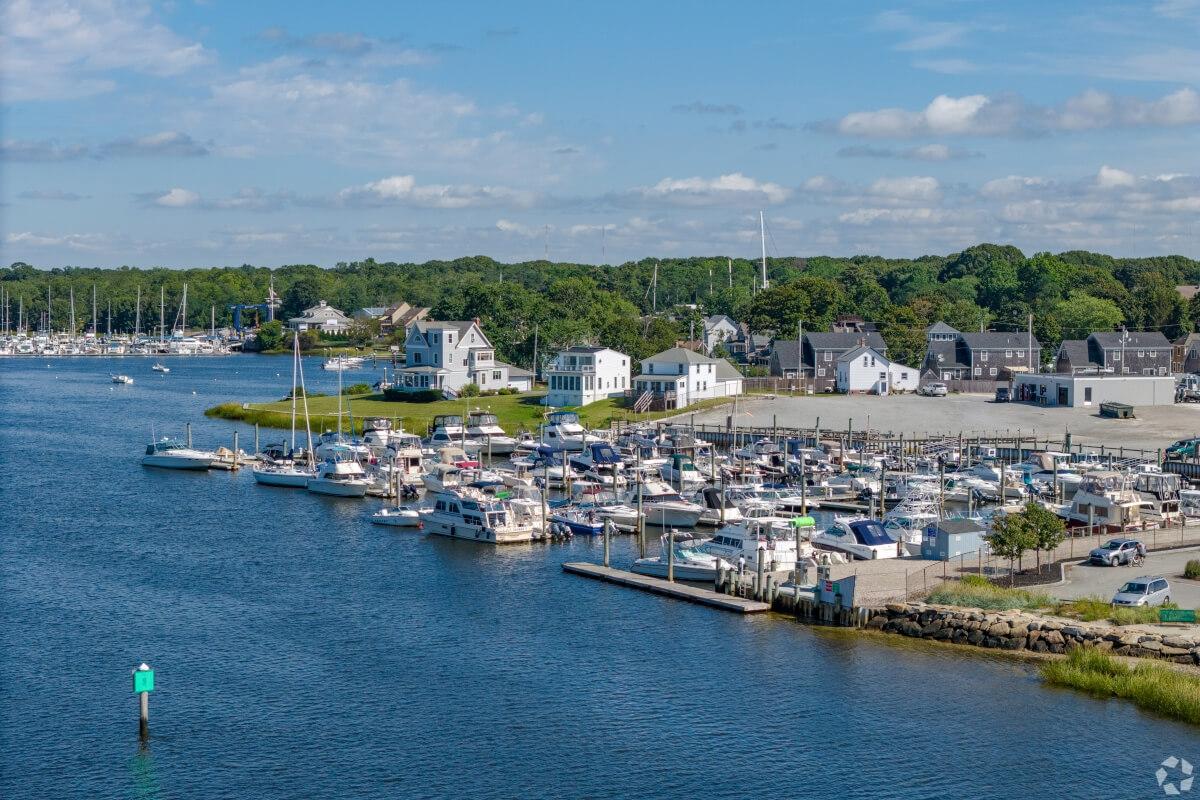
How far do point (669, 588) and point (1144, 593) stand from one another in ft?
54.6

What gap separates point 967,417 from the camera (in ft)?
329

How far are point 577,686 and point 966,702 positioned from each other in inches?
448

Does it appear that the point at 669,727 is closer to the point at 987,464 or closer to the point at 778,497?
the point at 778,497

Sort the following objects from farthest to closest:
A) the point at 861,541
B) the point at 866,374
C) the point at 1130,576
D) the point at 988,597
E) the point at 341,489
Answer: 1. the point at 866,374
2. the point at 341,489
3. the point at 861,541
4. the point at 1130,576
5. the point at 988,597

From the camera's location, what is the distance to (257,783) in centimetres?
3459

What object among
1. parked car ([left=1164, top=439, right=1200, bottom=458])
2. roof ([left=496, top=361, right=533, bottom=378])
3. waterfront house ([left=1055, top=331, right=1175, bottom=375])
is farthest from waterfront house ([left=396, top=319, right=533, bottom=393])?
parked car ([left=1164, top=439, right=1200, bottom=458])

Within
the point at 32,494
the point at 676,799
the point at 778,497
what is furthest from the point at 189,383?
the point at 676,799

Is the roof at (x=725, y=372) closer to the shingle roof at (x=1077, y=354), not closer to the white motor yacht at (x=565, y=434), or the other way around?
the white motor yacht at (x=565, y=434)

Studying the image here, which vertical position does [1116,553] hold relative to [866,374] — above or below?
below

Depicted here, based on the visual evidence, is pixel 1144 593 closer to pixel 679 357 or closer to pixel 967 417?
pixel 967 417

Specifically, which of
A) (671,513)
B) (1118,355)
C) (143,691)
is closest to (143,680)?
(143,691)

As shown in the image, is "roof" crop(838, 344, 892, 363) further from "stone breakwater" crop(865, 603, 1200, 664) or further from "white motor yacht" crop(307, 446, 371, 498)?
"stone breakwater" crop(865, 603, 1200, 664)

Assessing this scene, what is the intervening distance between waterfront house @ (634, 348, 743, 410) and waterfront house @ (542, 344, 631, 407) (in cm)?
239

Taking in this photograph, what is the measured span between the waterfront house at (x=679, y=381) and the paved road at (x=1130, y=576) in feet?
185
